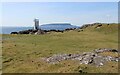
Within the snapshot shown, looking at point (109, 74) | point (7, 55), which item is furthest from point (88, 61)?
point (7, 55)

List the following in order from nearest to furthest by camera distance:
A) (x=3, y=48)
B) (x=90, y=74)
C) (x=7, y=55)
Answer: (x=90, y=74), (x=7, y=55), (x=3, y=48)

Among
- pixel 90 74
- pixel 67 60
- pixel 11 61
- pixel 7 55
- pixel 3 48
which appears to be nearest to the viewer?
pixel 90 74

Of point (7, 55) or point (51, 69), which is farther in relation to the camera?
point (7, 55)

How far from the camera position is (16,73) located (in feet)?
86.6

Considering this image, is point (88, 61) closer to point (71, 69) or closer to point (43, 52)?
point (71, 69)

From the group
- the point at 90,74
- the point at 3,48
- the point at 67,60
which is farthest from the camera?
the point at 3,48

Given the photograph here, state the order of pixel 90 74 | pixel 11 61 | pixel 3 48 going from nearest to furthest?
pixel 90 74 < pixel 11 61 < pixel 3 48

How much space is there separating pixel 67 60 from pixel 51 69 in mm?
3170

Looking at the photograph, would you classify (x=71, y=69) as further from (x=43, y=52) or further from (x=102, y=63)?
(x=43, y=52)

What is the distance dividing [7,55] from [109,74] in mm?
15331

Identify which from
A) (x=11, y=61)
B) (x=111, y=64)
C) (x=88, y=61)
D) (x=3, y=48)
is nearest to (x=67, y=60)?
(x=88, y=61)

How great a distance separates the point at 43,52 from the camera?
118 ft

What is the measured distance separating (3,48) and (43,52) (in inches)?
280

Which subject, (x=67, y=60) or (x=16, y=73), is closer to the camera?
(x=16, y=73)
